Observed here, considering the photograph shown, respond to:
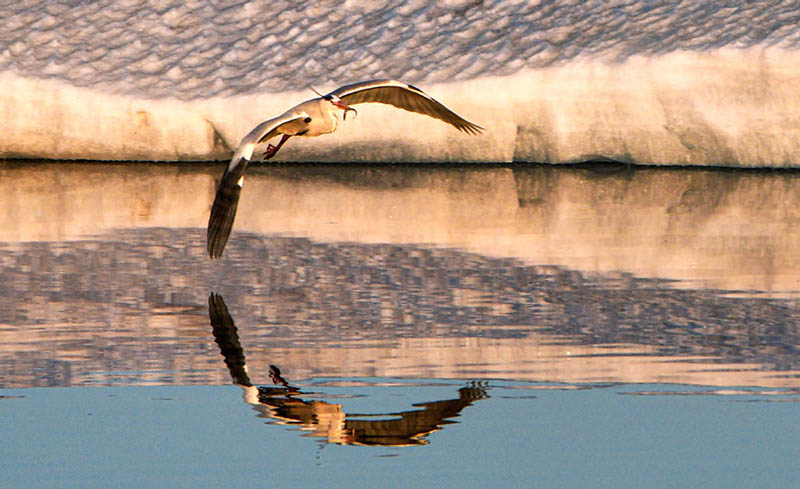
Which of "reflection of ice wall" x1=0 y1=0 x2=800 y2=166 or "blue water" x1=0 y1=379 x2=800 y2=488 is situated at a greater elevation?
"reflection of ice wall" x1=0 y1=0 x2=800 y2=166

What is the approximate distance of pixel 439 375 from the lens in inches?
176

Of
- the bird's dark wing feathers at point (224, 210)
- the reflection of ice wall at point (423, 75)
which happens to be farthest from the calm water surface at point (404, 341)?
the reflection of ice wall at point (423, 75)

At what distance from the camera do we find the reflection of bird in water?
3.80 metres

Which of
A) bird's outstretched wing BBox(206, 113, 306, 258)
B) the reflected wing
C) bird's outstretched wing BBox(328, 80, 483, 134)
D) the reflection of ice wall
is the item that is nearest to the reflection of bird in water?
the reflected wing

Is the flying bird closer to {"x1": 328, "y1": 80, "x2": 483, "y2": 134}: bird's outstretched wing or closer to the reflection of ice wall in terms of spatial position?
{"x1": 328, "y1": 80, "x2": 483, "y2": 134}: bird's outstretched wing

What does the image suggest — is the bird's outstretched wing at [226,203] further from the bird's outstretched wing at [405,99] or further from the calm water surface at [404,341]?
the bird's outstretched wing at [405,99]

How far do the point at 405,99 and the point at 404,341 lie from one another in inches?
115

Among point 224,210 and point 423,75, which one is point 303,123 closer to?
point 224,210

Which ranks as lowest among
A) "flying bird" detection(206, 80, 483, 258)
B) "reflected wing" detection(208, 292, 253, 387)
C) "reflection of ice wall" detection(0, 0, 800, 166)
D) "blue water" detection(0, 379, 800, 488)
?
"blue water" detection(0, 379, 800, 488)

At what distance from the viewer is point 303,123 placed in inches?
283

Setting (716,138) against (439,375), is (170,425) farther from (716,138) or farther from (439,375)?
(716,138)

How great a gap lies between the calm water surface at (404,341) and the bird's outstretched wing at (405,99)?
0.57 metres

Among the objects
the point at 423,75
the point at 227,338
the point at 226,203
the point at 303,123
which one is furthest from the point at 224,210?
the point at 423,75

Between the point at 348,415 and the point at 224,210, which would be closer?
the point at 348,415
